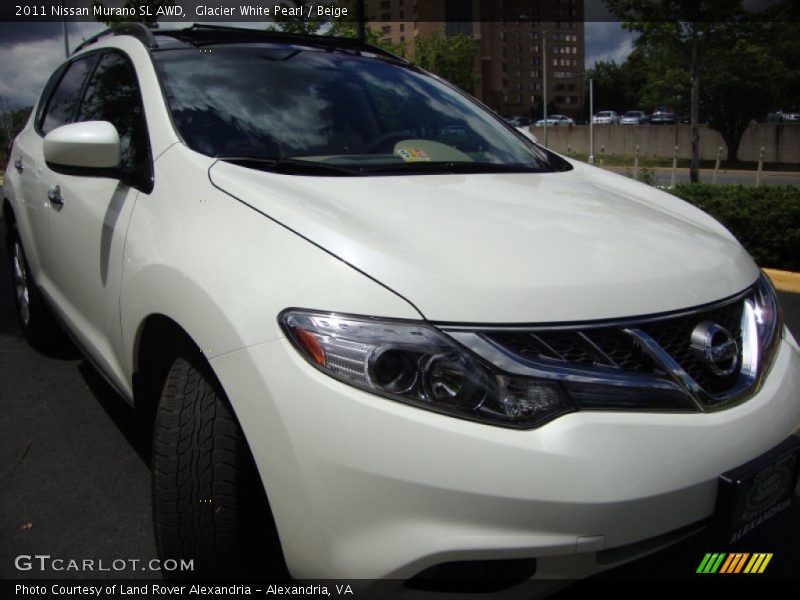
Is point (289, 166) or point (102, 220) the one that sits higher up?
point (289, 166)

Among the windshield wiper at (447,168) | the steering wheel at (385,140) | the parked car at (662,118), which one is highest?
the parked car at (662,118)

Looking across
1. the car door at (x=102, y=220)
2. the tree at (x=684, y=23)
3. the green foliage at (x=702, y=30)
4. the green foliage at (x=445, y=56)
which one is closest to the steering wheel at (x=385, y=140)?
the car door at (x=102, y=220)

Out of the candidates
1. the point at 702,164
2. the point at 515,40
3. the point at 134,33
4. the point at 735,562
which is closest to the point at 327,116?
the point at 134,33

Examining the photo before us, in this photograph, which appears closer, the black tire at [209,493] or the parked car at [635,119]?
the black tire at [209,493]

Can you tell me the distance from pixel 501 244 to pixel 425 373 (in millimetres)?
417

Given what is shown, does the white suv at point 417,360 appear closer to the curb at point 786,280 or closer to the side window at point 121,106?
the side window at point 121,106

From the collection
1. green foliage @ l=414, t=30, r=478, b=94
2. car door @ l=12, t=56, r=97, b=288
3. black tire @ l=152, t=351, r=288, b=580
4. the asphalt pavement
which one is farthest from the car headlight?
green foliage @ l=414, t=30, r=478, b=94

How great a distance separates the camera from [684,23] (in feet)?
55.9

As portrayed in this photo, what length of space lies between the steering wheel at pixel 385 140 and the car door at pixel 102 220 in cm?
74

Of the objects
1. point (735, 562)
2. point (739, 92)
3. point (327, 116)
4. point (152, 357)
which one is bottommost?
point (735, 562)

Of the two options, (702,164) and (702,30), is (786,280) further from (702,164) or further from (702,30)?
(702,164)

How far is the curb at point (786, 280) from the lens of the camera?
18.7 feet

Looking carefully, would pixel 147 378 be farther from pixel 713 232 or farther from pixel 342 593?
pixel 713 232

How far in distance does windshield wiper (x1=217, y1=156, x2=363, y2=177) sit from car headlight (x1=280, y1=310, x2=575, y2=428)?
73 cm
